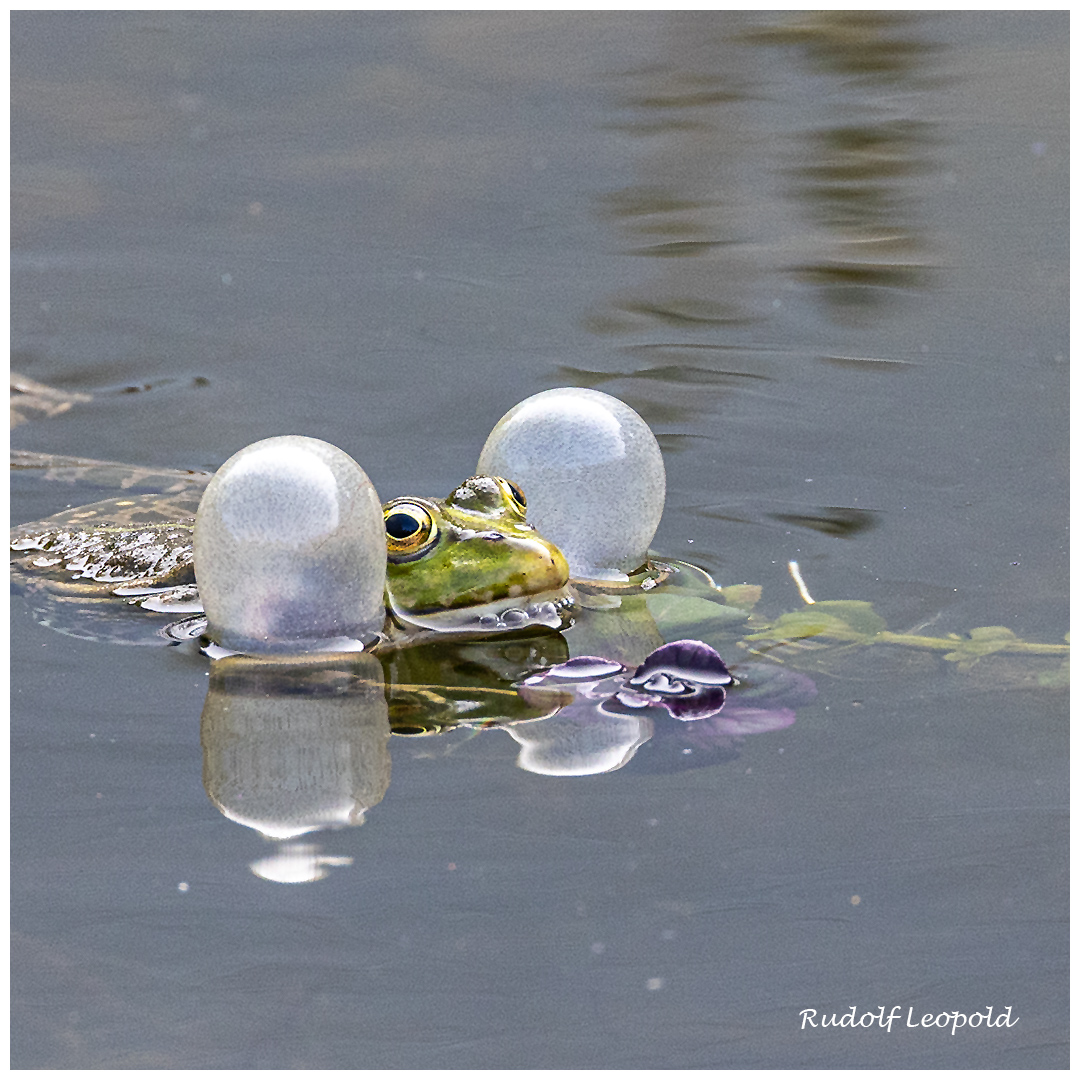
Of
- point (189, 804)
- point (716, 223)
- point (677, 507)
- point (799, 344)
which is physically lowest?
point (189, 804)

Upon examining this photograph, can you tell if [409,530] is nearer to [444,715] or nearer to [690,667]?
[444,715]

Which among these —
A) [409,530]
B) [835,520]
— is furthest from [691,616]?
[835,520]

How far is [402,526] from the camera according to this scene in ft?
12.3

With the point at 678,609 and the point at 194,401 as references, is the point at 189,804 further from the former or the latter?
the point at 194,401

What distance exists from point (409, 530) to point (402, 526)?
0.02m

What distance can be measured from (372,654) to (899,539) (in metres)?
1.64

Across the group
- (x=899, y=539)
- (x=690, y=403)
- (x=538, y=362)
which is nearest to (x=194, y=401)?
(x=538, y=362)

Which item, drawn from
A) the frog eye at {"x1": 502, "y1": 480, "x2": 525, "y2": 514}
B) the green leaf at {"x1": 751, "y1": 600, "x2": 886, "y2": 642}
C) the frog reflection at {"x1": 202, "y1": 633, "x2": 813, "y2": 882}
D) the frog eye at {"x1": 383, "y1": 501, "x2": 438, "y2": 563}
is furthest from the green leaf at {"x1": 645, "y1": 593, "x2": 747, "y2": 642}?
the frog eye at {"x1": 383, "y1": 501, "x2": 438, "y2": 563}

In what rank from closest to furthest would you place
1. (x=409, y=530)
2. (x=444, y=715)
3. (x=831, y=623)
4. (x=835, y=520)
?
(x=444, y=715) → (x=409, y=530) → (x=831, y=623) → (x=835, y=520)

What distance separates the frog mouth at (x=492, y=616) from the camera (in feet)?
12.5

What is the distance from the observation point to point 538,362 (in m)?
5.95

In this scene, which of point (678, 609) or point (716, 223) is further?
point (716, 223)

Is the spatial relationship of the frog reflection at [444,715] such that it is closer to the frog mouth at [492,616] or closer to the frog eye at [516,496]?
the frog mouth at [492,616]

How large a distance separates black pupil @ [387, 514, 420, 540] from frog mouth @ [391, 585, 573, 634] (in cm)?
19
